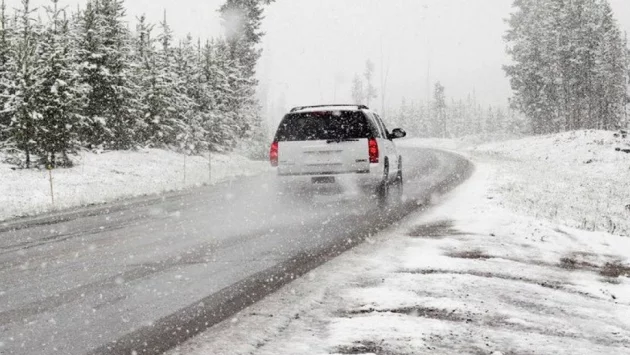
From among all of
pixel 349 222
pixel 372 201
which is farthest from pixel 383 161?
pixel 349 222

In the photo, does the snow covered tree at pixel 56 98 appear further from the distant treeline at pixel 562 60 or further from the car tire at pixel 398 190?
the distant treeline at pixel 562 60

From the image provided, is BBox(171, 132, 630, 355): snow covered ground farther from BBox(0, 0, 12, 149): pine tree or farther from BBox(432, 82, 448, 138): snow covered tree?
BBox(432, 82, 448, 138): snow covered tree

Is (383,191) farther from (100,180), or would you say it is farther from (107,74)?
(107,74)

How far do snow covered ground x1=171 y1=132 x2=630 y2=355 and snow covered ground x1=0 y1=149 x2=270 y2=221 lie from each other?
849 cm

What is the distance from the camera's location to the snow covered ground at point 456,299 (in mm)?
3869

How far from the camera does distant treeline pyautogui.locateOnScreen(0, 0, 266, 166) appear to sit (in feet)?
69.2

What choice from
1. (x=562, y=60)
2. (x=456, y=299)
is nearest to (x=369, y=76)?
(x=562, y=60)

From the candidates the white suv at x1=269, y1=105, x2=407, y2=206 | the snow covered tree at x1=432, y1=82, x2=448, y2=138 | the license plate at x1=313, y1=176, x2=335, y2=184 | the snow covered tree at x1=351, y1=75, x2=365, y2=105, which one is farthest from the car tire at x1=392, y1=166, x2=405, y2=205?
the snow covered tree at x1=351, y1=75, x2=365, y2=105

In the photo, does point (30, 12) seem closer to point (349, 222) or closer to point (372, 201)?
point (372, 201)

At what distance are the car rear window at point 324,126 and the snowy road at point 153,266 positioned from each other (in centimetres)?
140

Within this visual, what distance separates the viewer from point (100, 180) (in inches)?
828

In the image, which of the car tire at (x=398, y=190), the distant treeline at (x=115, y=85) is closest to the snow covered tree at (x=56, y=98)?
the distant treeline at (x=115, y=85)

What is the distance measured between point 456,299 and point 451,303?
155 mm

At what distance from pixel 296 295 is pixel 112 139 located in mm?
24725
